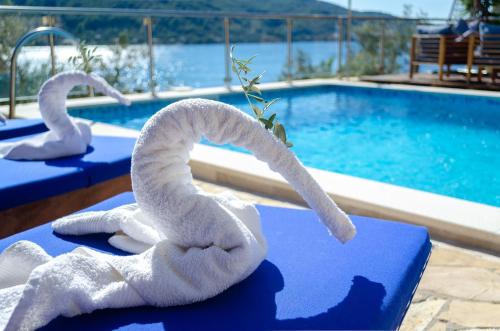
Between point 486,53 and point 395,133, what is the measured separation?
8.69 ft

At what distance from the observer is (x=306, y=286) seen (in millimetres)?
1287

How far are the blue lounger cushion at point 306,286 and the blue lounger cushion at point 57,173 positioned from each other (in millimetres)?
606

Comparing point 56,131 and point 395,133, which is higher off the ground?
point 56,131

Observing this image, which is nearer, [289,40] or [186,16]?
[186,16]

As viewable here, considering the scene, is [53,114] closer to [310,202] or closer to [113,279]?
[113,279]

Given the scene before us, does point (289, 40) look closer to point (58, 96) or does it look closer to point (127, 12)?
point (127, 12)

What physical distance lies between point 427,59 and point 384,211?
625 centimetres

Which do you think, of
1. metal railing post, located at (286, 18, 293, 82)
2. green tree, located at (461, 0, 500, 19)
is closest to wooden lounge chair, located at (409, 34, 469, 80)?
A: metal railing post, located at (286, 18, 293, 82)

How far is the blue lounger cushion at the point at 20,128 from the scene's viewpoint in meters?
3.30

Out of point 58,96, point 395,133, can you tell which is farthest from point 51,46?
point 395,133

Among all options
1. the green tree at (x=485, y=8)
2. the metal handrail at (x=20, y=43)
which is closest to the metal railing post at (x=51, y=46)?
the metal handrail at (x=20, y=43)

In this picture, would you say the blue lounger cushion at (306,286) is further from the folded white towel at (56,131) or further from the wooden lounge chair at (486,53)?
the wooden lounge chair at (486,53)

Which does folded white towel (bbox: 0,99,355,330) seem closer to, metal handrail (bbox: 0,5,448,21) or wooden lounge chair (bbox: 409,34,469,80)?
metal handrail (bbox: 0,5,448,21)

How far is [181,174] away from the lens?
4.44 ft
